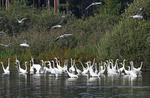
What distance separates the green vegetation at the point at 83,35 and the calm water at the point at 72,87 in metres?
4.83

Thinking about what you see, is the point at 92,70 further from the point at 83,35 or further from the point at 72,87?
the point at 83,35

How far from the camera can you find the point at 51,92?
103 ft

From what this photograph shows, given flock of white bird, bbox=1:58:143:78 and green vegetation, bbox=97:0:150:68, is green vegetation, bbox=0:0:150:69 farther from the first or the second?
flock of white bird, bbox=1:58:143:78

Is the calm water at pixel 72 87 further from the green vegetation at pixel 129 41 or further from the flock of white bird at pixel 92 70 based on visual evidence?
the green vegetation at pixel 129 41

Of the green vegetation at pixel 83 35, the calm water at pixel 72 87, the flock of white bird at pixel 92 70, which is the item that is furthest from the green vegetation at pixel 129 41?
the calm water at pixel 72 87

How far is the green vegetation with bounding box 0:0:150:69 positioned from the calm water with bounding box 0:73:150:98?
4826 millimetres

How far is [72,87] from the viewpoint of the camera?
110ft

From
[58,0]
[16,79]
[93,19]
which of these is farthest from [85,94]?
[58,0]

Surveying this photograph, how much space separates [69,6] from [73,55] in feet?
99.0

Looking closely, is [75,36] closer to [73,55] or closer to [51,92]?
[73,55]

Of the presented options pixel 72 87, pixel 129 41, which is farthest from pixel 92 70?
pixel 72 87

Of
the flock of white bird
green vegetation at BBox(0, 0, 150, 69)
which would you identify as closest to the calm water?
the flock of white bird

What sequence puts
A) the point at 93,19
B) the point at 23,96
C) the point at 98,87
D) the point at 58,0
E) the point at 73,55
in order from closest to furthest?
the point at 23,96 < the point at 98,87 < the point at 73,55 < the point at 93,19 < the point at 58,0

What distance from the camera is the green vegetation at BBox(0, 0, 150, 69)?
4522 centimetres
